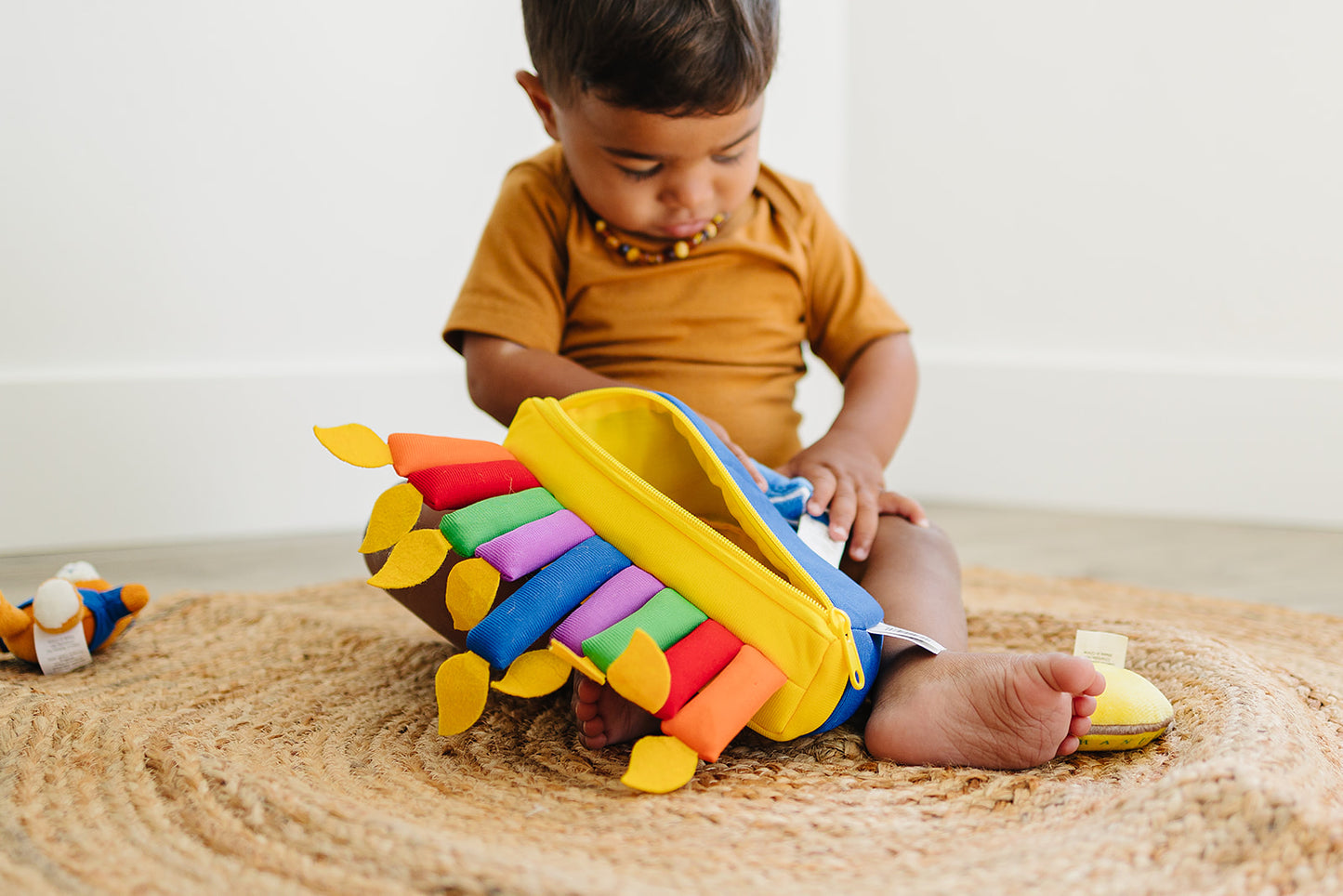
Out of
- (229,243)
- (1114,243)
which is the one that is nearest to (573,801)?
(229,243)

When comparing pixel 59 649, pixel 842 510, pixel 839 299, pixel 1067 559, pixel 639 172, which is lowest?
pixel 1067 559

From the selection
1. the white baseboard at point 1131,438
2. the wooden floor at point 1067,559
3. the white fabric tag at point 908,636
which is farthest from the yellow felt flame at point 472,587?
the white baseboard at point 1131,438

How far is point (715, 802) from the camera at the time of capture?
571 millimetres

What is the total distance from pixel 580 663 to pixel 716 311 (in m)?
0.50

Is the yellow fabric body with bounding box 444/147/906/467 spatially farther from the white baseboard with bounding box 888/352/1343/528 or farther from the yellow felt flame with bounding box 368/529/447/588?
the white baseboard with bounding box 888/352/1343/528

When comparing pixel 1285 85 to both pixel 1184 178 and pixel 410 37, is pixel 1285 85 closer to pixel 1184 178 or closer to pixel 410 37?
pixel 1184 178

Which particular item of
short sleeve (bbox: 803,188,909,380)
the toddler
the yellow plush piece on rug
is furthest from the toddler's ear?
the yellow plush piece on rug

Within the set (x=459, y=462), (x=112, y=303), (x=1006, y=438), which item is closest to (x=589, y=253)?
(x=459, y=462)

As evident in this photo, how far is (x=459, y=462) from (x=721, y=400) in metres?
0.36

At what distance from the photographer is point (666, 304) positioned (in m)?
0.99

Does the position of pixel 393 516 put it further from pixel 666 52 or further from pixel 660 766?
pixel 666 52

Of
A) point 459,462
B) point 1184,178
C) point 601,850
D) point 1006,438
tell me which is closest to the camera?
point 601,850

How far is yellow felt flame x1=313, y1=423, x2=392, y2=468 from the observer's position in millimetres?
627

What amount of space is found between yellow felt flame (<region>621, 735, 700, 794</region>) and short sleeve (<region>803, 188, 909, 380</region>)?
0.58 meters
